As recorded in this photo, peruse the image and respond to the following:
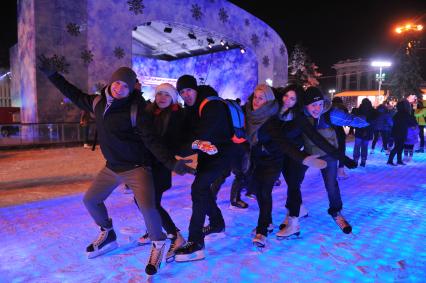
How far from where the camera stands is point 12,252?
10.6 ft

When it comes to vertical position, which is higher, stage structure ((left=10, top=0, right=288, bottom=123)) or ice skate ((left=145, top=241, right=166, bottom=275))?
stage structure ((left=10, top=0, right=288, bottom=123))

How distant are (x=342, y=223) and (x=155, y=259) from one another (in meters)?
2.12

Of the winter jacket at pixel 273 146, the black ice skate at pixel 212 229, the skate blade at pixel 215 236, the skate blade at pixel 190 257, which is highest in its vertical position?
the winter jacket at pixel 273 146

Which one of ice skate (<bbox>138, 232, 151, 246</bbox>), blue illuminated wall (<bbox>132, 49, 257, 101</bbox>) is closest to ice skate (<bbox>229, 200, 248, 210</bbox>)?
ice skate (<bbox>138, 232, 151, 246</bbox>)

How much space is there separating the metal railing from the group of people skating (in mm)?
10136

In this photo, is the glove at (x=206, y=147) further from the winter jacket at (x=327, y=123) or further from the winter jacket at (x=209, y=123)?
the winter jacket at (x=327, y=123)

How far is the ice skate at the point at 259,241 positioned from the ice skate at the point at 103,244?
1282 mm

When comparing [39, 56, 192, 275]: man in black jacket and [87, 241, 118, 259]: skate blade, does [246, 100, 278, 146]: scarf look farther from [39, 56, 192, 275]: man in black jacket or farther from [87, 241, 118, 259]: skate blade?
[87, 241, 118, 259]: skate blade

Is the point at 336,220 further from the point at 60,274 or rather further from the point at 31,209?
the point at 31,209

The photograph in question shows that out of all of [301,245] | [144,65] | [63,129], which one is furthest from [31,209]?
[144,65]

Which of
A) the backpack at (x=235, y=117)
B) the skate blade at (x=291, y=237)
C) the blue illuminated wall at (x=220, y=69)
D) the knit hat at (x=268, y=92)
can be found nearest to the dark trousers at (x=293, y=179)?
the skate blade at (x=291, y=237)

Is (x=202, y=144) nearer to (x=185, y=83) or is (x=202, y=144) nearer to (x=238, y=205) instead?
(x=185, y=83)

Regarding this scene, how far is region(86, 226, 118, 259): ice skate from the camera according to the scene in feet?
10.3

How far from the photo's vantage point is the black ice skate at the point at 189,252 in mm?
3039
